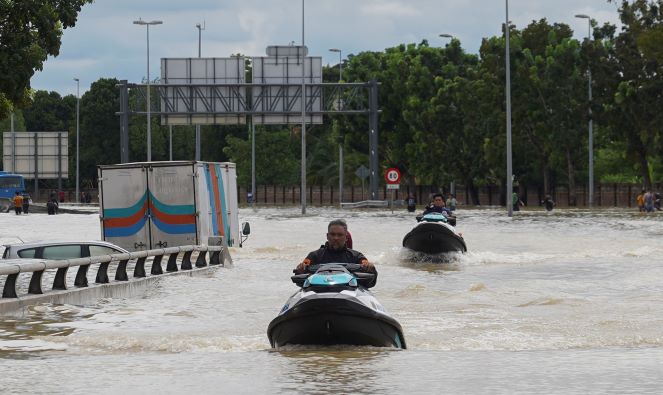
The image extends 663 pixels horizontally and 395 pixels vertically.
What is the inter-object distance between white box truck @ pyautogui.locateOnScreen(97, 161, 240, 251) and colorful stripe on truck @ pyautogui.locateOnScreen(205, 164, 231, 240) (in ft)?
4.29

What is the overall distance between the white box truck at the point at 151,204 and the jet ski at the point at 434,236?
194 inches

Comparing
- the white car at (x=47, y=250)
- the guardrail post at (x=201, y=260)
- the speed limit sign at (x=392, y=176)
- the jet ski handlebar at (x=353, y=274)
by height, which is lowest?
the guardrail post at (x=201, y=260)

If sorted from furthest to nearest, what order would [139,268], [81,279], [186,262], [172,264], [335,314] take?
[186,262] → [172,264] → [139,268] → [81,279] → [335,314]

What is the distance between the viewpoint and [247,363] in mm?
14859

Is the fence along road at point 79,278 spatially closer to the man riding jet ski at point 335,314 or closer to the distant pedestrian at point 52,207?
the man riding jet ski at point 335,314

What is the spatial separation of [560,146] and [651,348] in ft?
249

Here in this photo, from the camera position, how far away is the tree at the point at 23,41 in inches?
1259

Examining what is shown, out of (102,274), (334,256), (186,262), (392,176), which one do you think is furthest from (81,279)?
(392,176)

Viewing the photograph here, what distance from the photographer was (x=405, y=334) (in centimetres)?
1878

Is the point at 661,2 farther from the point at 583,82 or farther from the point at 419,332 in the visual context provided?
the point at 419,332

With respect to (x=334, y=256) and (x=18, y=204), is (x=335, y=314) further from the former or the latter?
(x=18, y=204)

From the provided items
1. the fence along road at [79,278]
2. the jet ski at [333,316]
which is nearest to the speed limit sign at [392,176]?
the fence along road at [79,278]

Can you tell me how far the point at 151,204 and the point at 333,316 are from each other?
1864cm

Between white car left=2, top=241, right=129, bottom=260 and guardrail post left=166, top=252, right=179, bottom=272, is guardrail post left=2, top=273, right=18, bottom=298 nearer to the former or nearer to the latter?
white car left=2, top=241, right=129, bottom=260
